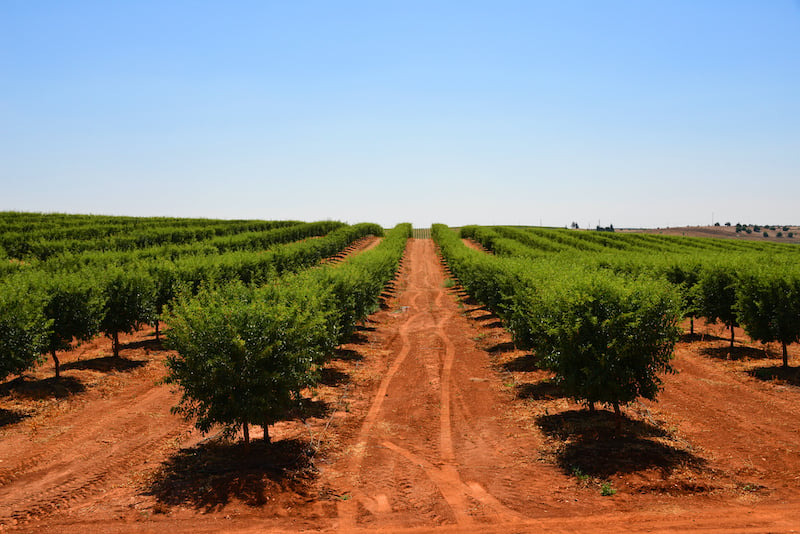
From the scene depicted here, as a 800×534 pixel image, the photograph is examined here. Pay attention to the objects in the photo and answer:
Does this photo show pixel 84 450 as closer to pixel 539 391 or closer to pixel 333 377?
pixel 333 377

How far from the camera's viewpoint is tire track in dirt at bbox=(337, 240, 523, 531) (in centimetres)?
941

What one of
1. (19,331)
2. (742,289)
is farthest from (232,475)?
(742,289)

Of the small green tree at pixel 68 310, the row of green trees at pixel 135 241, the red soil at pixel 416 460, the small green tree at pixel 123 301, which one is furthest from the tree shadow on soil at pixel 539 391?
the row of green trees at pixel 135 241

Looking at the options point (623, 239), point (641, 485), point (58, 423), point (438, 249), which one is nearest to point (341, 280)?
point (58, 423)

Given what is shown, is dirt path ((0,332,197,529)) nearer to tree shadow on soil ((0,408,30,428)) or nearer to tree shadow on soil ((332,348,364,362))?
tree shadow on soil ((0,408,30,428))

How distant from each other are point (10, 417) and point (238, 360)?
8955mm

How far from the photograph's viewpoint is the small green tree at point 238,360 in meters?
10.3

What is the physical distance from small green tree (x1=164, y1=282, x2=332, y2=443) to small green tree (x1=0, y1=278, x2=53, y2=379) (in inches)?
254

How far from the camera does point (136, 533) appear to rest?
850 cm

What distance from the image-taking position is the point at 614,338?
37.9 feet

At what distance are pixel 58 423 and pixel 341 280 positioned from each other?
37.0 feet

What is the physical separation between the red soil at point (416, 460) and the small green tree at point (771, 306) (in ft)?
4.90

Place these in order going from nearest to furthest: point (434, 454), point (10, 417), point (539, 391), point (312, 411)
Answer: point (434, 454), point (10, 417), point (312, 411), point (539, 391)

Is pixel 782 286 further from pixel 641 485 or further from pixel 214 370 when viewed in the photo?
pixel 214 370
